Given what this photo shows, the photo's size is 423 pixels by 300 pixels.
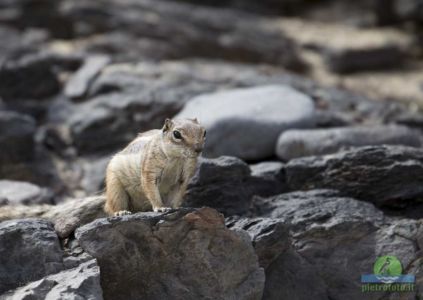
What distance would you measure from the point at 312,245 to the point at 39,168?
5.39 m

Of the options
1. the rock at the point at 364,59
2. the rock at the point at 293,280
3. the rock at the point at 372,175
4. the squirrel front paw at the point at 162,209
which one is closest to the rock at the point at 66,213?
the squirrel front paw at the point at 162,209

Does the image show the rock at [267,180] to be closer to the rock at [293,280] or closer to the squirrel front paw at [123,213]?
the rock at [293,280]

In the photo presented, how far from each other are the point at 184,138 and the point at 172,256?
86cm

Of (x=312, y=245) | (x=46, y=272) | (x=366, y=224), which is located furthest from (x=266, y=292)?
(x=46, y=272)

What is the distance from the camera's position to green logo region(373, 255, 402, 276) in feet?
19.8

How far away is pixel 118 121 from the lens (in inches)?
436

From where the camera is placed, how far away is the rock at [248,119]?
9164mm

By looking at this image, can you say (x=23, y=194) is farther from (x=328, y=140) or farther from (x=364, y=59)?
(x=364, y=59)

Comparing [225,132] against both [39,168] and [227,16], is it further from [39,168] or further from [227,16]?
[227,16]

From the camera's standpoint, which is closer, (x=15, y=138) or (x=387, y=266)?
(x=387, y=266)

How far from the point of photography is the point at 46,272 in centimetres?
509

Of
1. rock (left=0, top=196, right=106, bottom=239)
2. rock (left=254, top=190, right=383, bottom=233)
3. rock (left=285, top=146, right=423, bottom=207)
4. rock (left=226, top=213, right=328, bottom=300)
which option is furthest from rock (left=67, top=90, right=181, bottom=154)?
rock (left=226, top=213, right=328, bottom=300)

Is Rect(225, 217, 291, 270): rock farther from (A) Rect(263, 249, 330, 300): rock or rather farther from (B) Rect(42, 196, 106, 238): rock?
(B) Rect(42, 196, 106, 238): rock

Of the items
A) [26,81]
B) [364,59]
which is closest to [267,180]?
[26,81]
